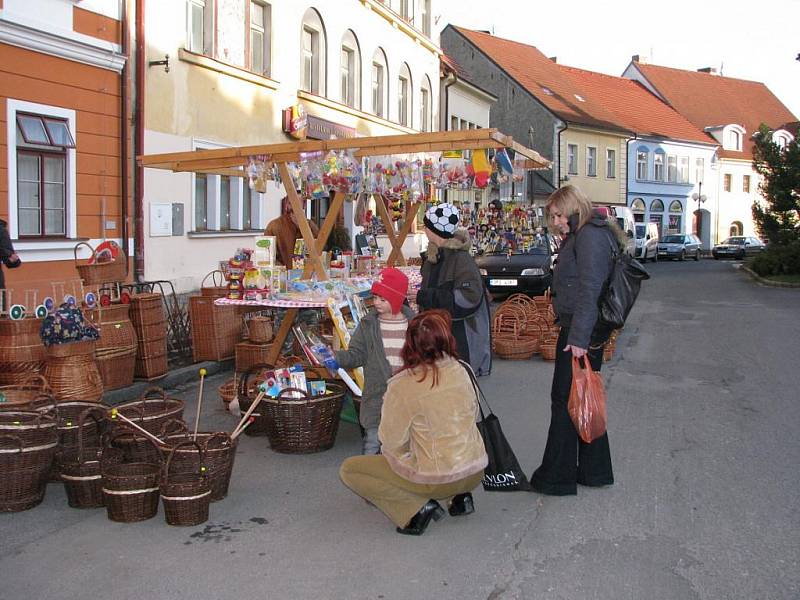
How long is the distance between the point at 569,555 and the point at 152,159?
243 inches

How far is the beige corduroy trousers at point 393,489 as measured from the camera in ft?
14.7

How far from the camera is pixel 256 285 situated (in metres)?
7.66

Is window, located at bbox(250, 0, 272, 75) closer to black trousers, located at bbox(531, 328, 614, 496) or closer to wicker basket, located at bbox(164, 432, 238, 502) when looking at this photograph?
wicker basket, located at bbox(164, 432, 238, 502)

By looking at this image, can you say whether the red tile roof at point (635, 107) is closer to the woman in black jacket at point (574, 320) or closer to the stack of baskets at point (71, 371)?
the stack of baskets at point (71, 371)

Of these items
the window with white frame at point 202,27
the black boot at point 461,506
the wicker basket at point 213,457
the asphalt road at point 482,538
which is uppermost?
the window with white frame at point 202,27

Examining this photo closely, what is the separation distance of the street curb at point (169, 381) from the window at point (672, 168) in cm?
4644

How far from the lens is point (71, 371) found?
264 inches

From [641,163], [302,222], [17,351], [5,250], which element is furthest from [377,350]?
Answer: [641,163]

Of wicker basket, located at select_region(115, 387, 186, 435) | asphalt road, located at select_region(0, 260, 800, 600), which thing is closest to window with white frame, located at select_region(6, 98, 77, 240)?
asphalt road, located at select_region(0, 260, 800, 600)

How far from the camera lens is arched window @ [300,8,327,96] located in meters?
18.6

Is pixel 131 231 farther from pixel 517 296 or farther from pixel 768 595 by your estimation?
pixel 768 595

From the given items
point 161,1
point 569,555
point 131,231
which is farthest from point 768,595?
point 161,1

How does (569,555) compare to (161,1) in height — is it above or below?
below

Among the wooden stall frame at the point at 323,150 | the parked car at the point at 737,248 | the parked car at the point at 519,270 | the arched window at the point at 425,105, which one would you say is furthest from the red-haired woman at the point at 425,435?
the parked car at the point at 737,248
